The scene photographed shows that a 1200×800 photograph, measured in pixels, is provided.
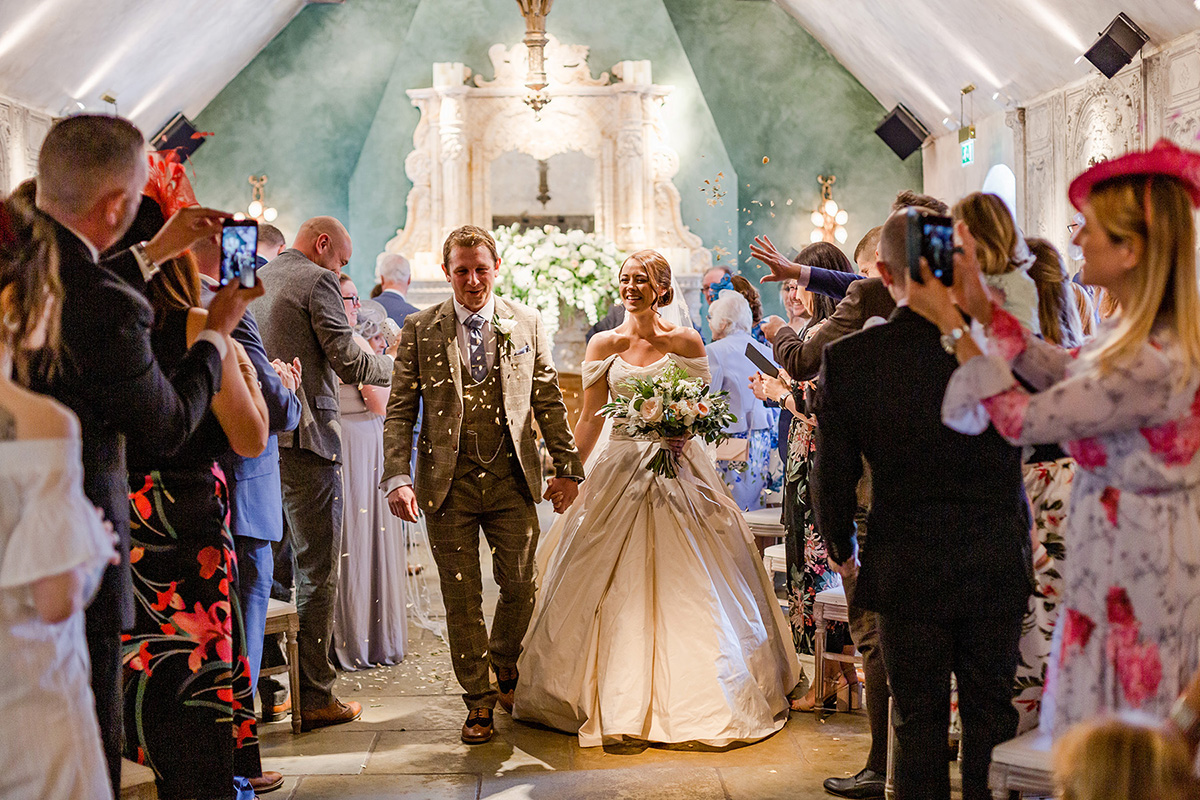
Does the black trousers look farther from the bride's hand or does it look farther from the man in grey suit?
the man in grey suit

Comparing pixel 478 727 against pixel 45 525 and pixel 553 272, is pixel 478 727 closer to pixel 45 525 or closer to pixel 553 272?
pixel 45 525

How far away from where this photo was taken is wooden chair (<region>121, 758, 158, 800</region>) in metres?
2.26

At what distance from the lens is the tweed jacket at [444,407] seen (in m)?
3.96

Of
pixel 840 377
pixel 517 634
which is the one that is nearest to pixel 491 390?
pixel 517 634

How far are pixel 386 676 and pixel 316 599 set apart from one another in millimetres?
757

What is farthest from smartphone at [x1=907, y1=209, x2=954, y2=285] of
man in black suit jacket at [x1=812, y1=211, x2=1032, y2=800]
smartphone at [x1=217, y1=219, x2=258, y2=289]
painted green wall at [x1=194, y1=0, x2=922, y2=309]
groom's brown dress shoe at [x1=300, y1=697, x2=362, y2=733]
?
painted green wall at [x1=194, y1=0, x2=922, y2=309]

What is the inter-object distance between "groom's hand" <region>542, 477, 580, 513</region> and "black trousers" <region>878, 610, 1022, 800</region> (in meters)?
1.81

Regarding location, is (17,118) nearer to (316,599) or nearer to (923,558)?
(316,599)

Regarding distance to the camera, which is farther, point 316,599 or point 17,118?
point 17,118

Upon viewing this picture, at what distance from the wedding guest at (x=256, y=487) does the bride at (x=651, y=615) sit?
1.04 metres

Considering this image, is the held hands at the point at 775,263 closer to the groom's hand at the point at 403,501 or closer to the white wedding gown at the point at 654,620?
the white wedding gown at the point at 654,620

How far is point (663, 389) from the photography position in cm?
412

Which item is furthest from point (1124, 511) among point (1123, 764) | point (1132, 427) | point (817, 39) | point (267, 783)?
point (817, 39)

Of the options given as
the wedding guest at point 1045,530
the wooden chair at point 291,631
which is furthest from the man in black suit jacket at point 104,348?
the wedding guest at point 1045,530
